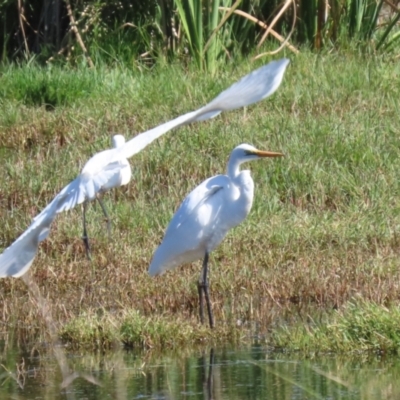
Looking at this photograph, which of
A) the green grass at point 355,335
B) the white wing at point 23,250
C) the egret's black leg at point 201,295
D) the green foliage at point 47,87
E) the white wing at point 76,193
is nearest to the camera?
the white wing at point 23,250

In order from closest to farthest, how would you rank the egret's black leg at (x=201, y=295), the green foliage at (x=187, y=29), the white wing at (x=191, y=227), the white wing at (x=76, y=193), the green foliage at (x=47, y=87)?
the white wing at (x=76, y=193), the egret's black leg at (x=201, y=295), the white wing at (x=191, y=227), the green foliage at (x=47, y=87), the green foliage at (x=187, y=29)

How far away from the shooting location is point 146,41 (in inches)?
426

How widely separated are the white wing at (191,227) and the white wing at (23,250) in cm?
202

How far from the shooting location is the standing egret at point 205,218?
20.7 ft

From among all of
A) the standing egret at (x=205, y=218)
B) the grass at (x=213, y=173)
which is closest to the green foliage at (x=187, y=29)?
the grass at (x=213, y=173)

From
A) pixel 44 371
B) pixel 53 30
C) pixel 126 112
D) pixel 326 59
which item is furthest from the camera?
pixel 53 30

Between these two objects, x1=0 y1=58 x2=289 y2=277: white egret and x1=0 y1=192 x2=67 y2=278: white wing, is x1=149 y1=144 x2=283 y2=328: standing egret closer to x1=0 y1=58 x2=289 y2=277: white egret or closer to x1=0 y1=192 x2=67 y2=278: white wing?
x1=0 y1=58 x2=289 y2=277: white egret

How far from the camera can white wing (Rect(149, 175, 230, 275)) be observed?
631cm

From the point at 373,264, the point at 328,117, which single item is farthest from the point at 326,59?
the point at 373,264

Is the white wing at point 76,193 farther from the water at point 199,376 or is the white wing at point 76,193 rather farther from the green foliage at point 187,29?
the green foliage at point 187,29

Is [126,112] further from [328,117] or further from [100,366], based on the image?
[100,366]

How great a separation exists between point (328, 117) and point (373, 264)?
8.74 ft

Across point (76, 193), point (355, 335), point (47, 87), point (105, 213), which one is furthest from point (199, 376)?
point (47, 87)

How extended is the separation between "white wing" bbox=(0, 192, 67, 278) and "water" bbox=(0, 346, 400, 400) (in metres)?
0.71
